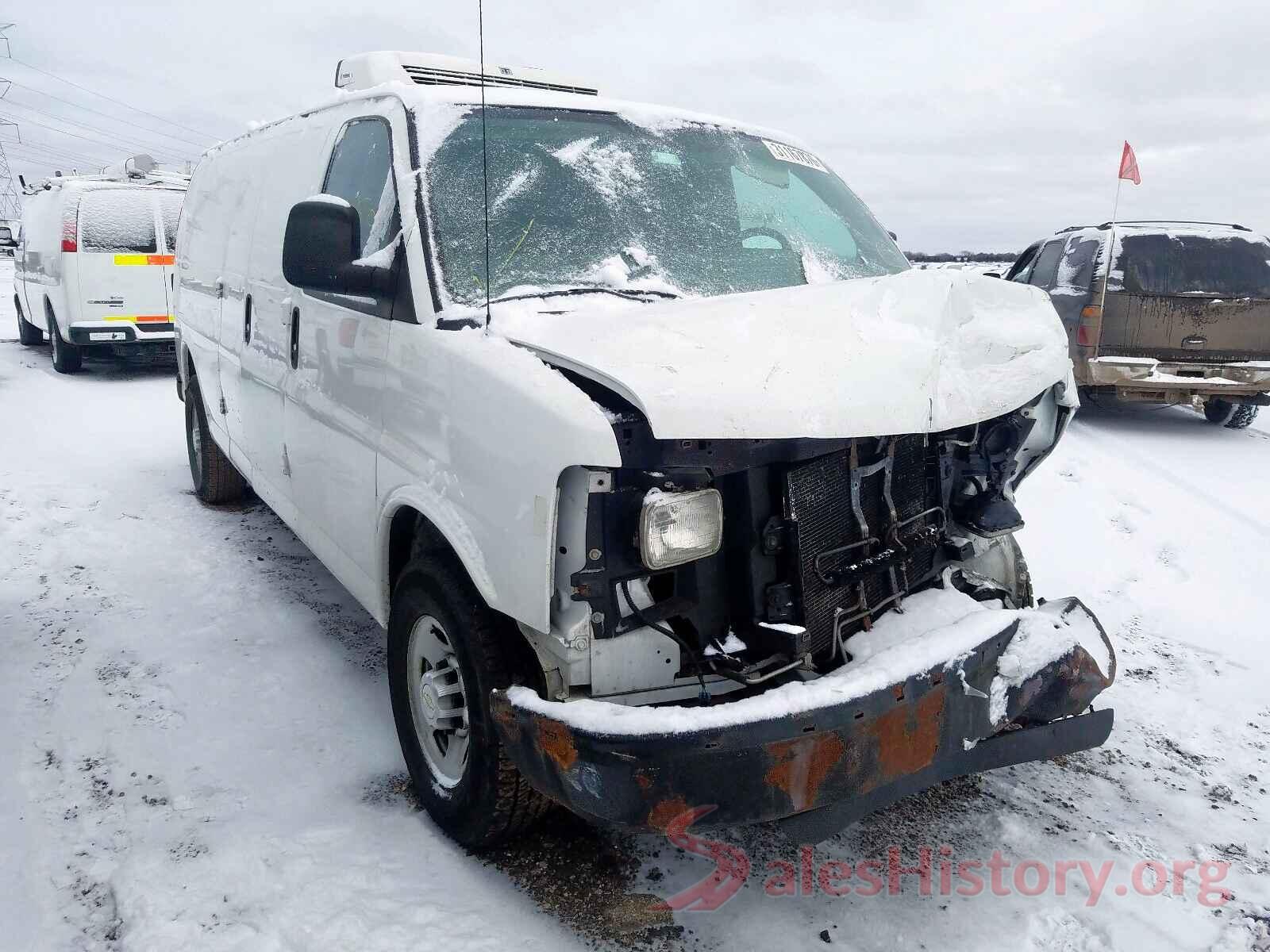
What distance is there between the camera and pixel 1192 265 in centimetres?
858

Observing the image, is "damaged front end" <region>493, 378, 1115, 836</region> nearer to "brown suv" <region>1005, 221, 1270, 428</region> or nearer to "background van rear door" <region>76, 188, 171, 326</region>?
"brown suv" <region>1005, 221, 1270, 428</region>

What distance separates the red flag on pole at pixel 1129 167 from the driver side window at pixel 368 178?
35.1 feet

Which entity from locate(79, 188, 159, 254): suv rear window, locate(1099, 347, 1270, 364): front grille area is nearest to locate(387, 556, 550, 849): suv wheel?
locate(1099, 347, 1270, 364): front grille area

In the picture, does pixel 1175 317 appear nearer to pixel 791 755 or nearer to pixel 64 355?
pixel 791 755

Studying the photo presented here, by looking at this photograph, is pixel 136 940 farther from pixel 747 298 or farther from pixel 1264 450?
pixel 1264 450

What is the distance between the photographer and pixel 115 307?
10.9 meters

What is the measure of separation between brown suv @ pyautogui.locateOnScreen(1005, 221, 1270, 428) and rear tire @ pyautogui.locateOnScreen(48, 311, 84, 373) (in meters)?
11.4

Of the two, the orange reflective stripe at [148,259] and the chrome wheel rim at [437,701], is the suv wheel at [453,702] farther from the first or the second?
the orange reflective stripe at [148,259]

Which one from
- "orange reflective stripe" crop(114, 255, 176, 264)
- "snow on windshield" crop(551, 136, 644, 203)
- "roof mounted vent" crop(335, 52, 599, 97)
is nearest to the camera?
"snow on windshield" crop(551, 136, 644, 203)

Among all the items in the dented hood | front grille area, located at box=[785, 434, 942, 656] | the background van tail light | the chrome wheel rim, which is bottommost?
the chrome wheel rim

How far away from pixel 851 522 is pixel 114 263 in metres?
10.9

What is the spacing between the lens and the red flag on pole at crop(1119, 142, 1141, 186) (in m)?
11.4

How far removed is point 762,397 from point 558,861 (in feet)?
5.00

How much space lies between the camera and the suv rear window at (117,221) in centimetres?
1076
